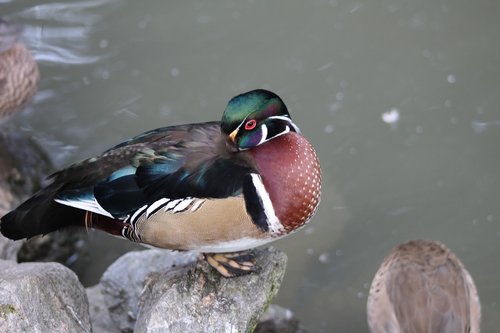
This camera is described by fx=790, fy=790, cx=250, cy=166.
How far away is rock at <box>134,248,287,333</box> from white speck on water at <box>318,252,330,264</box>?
3.57ft

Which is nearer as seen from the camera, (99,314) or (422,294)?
(422,294)

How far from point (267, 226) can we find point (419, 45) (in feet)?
8.90

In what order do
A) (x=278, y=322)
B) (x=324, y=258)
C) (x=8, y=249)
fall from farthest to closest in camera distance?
1. (x=324, y=258)
2. (x=278, y=322)
3. (x=8, y=249)

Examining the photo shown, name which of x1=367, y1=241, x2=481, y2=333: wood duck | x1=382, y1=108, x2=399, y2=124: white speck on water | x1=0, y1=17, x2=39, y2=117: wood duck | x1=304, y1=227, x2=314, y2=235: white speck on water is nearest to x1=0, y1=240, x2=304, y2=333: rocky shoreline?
x1=367, y1=241, x2=481, y2=333: wood duck

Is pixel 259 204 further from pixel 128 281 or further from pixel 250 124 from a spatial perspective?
Answer: pixel 128 281

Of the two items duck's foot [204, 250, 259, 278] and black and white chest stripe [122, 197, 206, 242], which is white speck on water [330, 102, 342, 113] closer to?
duck's foot [204, 250, 259, 278]

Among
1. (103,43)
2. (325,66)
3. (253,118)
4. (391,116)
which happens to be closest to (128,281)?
(253,118)

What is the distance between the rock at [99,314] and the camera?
13.0 ft

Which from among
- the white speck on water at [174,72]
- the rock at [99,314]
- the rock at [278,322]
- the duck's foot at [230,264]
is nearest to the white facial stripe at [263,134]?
the duck's foot at [230,264]

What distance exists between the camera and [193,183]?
2990mm

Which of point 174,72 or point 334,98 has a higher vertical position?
point 174,72

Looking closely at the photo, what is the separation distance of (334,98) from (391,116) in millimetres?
394

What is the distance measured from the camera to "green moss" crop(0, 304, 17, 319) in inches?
111

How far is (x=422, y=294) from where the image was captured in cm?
352
